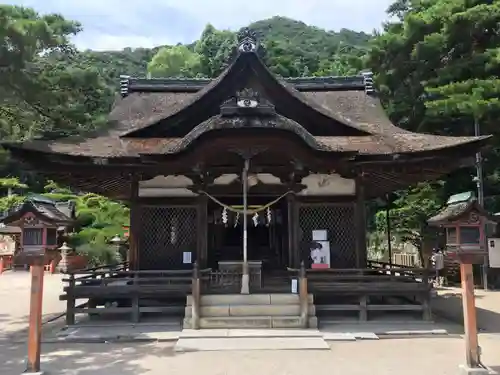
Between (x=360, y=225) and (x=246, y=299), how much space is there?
332 cm

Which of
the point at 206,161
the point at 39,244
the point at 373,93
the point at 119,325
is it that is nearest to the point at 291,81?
the point at 373,93

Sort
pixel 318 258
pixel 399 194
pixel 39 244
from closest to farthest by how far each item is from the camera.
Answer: pixel 39 244, pixel 318 258, pixel 399 194

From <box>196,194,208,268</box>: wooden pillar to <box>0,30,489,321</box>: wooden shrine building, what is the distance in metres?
0.03

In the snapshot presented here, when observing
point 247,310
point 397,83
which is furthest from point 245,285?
point 397,83

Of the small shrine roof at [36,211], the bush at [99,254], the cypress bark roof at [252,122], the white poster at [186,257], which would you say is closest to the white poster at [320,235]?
the cypress bark roof at [252,122]

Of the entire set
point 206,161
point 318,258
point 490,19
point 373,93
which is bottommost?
point 318,258

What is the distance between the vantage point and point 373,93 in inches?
574

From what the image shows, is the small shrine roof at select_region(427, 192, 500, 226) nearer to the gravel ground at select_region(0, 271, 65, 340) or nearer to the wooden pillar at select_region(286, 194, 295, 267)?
the wooden pillar at select_region(286, 194, 295, 267)

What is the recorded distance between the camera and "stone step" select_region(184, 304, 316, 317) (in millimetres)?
9320

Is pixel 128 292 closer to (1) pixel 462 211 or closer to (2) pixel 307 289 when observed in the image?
(2) pixel 307 289

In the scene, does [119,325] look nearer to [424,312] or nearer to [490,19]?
[424,312]

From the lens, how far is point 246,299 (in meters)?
9.59

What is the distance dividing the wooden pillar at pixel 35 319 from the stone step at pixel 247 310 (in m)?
3.25

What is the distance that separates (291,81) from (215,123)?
6.86 meters
